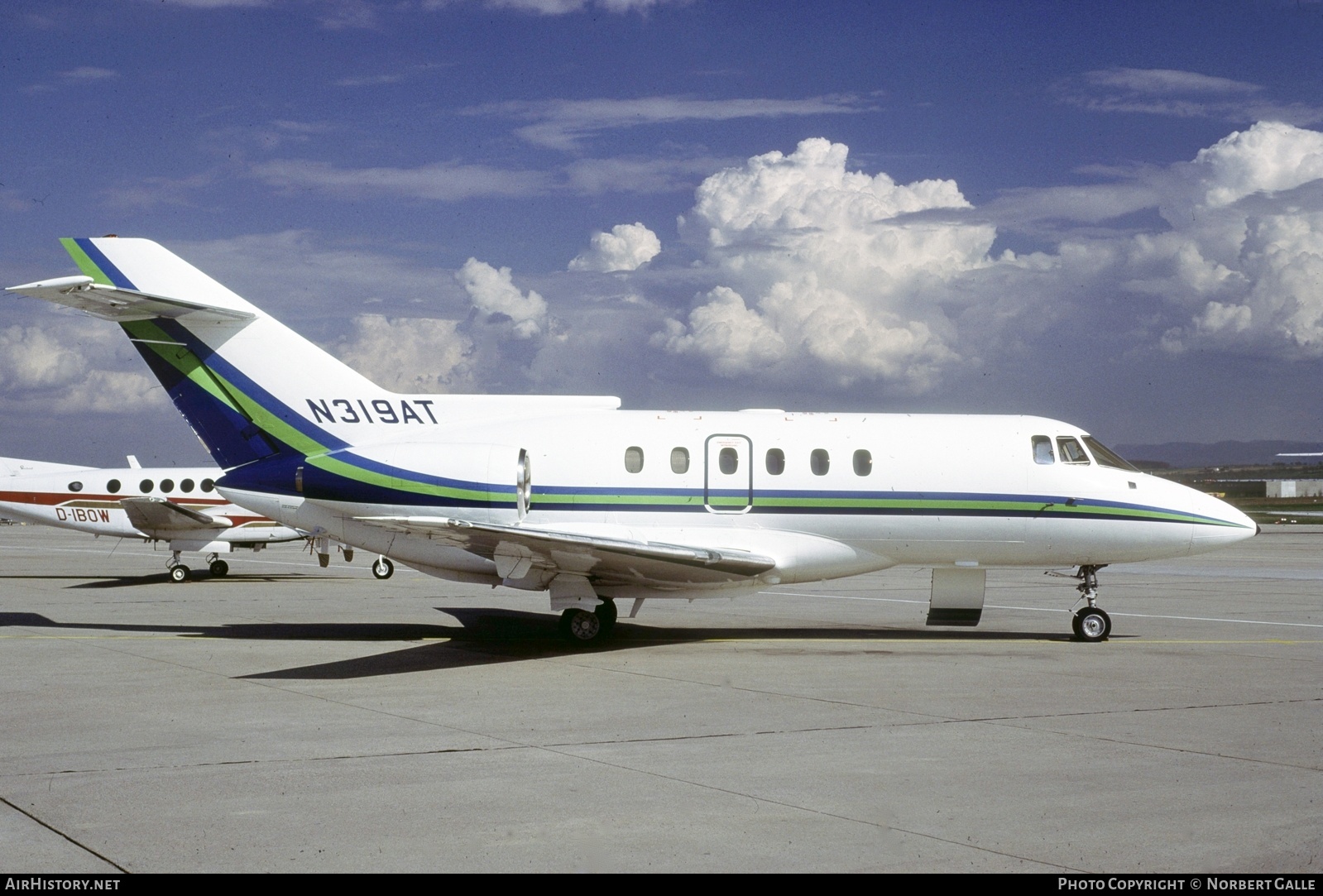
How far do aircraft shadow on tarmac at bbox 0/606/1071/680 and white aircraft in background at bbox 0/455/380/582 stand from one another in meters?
8.66

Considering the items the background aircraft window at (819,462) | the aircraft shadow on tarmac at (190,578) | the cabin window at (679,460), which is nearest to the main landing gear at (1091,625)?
the background aircraft window at (819,462)

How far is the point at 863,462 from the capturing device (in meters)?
16.6

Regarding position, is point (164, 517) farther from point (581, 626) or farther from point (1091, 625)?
point (1091, 625)

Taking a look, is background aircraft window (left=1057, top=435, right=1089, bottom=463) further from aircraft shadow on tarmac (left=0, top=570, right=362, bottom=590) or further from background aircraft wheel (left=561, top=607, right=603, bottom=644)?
aircraft shadow on tarmac (left=0, top=570, right=362, bottom=590)

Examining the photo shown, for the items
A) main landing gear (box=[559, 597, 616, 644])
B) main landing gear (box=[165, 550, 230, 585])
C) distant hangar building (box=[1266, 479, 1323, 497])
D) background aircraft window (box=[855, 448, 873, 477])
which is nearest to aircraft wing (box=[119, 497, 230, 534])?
main landing gear (box=[165, 550, 230, 585])

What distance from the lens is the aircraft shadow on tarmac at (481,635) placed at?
14.7m

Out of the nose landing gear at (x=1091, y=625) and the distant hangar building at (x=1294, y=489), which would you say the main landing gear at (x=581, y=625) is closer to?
the nose landing gear at (x=1091, y=625)

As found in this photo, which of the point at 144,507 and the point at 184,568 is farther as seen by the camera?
the point at 184,568

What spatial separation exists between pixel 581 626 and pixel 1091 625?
687 cm

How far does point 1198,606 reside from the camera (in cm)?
2231

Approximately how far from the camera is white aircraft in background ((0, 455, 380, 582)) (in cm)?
2889

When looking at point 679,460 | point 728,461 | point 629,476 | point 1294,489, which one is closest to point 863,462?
point 728,461

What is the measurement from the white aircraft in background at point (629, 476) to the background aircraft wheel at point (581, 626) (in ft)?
0.09
